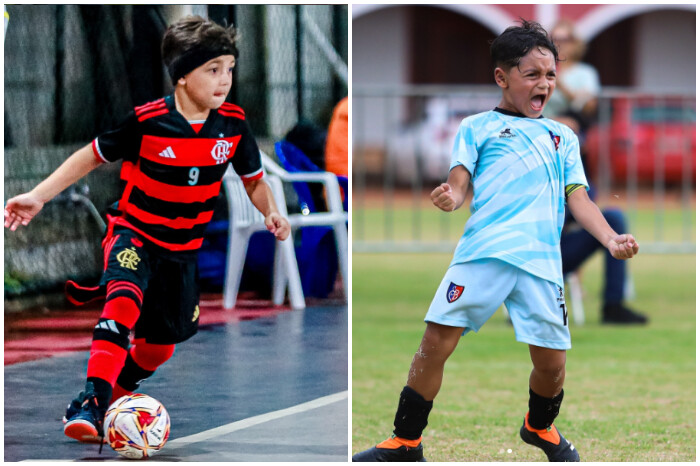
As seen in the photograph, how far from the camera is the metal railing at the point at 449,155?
35.9ft

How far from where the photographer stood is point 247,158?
14.4 feet

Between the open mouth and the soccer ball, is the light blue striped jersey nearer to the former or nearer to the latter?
the open mouth

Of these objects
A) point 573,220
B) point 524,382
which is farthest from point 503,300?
point 573,220

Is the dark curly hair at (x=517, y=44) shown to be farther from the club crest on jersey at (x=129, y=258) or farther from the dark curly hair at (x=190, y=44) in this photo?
the club crest on jersey at (x=129, y=258)

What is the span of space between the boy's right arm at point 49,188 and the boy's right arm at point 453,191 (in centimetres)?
119

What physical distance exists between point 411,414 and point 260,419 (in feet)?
1.82

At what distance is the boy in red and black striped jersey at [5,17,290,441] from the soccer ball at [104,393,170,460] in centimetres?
5

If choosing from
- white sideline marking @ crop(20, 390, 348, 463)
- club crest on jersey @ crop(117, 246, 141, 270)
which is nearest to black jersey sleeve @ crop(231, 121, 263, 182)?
club crest on jersey @ crop(117, 246, 141, 270)

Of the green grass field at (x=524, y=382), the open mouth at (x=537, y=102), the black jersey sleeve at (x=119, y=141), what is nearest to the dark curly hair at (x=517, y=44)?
the open mouth at (x=537, y=102)

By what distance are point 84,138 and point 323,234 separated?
0.92 m

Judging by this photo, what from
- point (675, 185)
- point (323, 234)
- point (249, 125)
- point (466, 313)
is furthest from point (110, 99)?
point (675, 185)

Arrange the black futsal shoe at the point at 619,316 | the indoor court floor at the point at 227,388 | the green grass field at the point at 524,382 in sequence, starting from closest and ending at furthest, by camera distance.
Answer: the indoor court floor at the point at 227,388, the green grass field at the point at 524,382, the black futsal shoe at the point at 619,316

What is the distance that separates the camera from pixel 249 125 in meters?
4.38

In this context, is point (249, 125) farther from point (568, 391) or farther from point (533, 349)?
point (568, 391)
